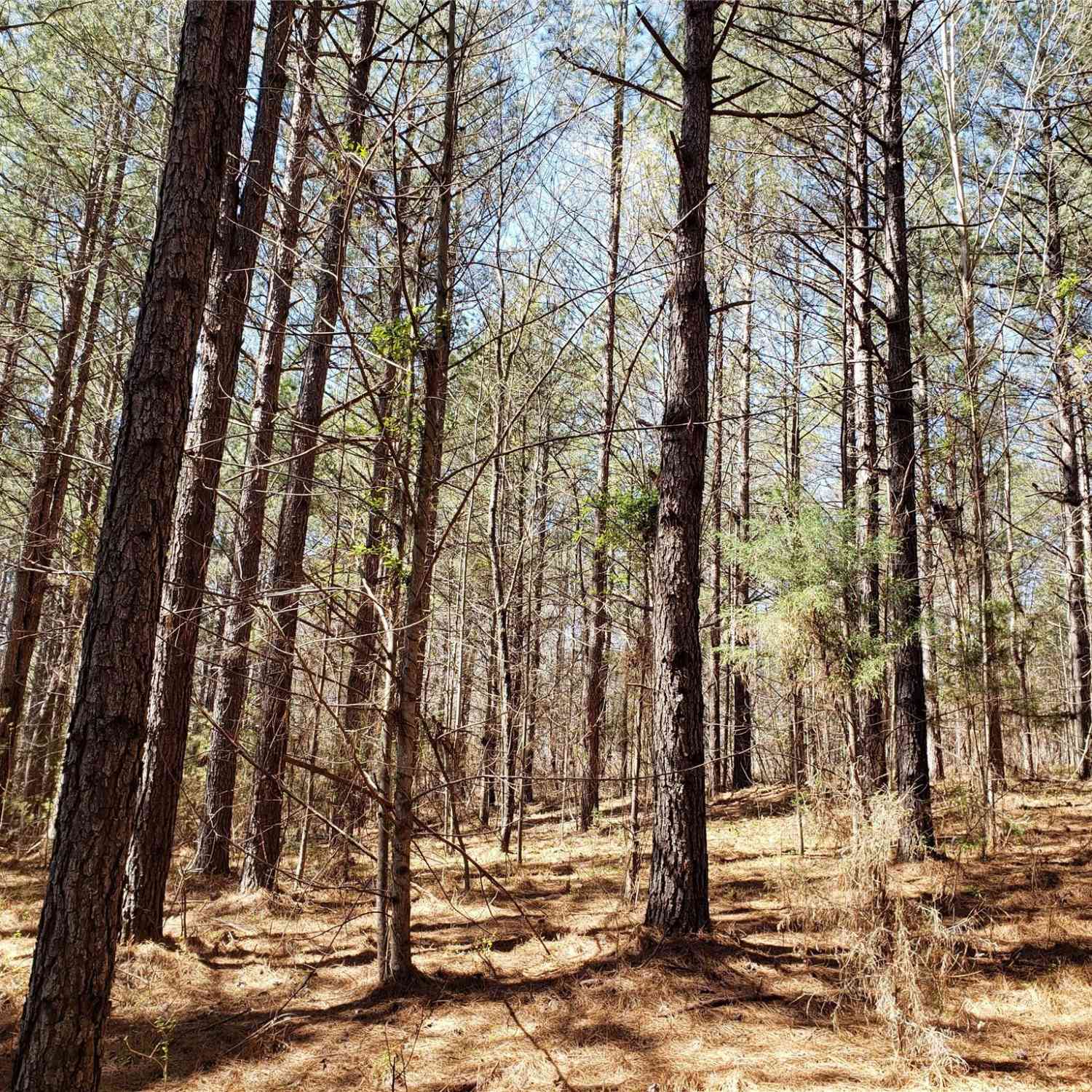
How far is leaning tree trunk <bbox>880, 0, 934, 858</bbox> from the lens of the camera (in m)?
6.23

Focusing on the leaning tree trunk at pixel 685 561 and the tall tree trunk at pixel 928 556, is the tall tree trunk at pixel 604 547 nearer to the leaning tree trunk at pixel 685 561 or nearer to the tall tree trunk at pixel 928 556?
the leaning tree trunk at pixel 685 561

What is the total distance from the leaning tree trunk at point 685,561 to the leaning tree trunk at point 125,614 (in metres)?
2.65

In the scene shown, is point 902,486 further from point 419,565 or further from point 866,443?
point 419,565

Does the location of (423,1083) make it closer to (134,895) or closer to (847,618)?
(134,895)

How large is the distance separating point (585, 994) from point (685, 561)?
8.71ft

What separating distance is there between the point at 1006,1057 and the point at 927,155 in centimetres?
993

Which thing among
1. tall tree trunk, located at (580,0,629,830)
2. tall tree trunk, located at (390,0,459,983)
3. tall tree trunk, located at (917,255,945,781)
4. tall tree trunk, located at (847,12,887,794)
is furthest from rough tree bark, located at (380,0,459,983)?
tall tree trunk, located at (580,0,629,830)

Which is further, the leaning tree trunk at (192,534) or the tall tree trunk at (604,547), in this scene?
the tall tree trunk at (604,547)

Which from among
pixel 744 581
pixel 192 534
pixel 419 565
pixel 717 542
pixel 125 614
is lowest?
pixel 125 614

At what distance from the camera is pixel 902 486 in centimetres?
655

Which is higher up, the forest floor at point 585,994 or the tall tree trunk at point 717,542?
the tall tree trunk at point 717,542

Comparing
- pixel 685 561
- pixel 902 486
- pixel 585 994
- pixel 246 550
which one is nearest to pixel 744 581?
pixel 902 486

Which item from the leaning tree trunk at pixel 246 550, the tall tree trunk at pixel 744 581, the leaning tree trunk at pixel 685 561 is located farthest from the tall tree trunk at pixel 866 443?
the leaning tree trunk at pixel 246 550

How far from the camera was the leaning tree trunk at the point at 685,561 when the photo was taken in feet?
15.1
